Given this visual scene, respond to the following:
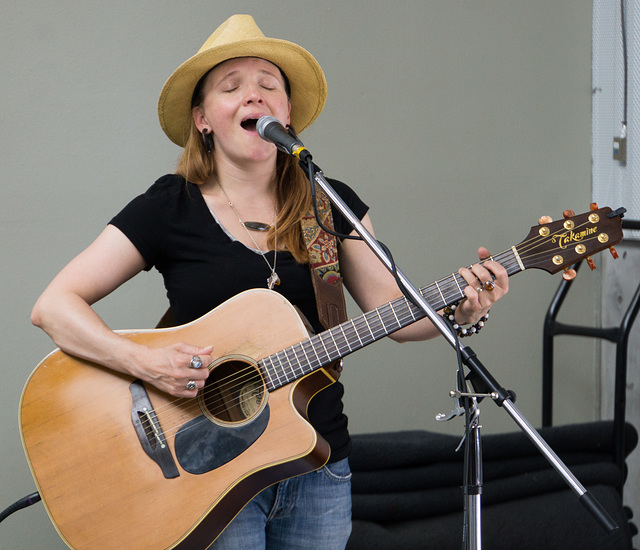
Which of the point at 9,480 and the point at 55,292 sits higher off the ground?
the point at 55,292

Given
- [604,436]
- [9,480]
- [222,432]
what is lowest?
[9,480]

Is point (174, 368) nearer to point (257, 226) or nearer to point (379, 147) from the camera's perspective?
point (257, 226)

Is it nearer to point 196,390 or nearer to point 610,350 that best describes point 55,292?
point 196,390

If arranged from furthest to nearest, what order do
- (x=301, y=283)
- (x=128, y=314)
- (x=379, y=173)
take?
(x=379, y=173) → (x=128, y=314) → (x=301, y=283)

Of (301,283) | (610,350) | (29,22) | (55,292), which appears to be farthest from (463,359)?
(610,350)

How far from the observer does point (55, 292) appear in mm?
1510

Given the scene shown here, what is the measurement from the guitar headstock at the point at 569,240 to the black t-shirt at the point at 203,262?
20.0 inches

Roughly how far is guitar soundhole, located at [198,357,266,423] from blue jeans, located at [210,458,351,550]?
0.18 meters

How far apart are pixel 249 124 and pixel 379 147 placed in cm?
164

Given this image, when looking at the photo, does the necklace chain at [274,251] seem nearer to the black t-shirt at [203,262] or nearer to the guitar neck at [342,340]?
the black t-shirt at [203,262]

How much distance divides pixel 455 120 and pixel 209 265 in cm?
213

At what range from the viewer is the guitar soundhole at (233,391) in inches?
59.2

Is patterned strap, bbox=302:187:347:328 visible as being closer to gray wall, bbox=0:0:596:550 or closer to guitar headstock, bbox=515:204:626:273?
guitar headstock, bbox=515:204:626:273

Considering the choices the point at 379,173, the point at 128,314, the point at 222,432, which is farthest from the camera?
the point at 379,173
